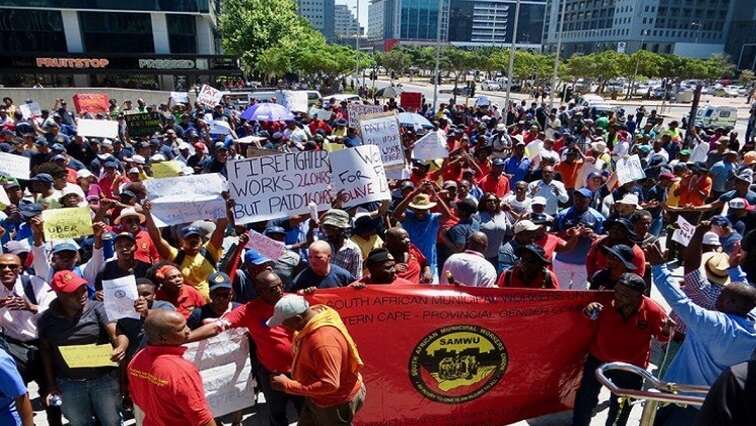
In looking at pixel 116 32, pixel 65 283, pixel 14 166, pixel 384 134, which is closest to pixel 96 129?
pixel 14 166

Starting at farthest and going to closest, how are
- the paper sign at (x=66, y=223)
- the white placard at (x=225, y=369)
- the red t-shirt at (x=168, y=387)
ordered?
1. the paper sign at (x=66, y=223)
2. the white placard at (x=225, y=369)
3. the red t-shirt at (x=168, y=387)

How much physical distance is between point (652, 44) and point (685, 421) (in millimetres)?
125197

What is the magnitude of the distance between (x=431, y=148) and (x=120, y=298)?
249 inches

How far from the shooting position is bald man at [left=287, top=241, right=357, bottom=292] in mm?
4297

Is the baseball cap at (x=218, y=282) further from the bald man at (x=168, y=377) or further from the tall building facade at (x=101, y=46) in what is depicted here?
the tall building facade at (x=101, y=46)

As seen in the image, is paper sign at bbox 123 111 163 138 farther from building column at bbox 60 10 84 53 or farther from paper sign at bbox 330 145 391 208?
building column at bbox 60 10 84 53

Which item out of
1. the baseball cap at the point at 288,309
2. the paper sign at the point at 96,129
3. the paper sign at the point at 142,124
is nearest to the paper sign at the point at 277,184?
the baseball cap at the point at 288,309

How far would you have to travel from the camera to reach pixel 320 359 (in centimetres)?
314

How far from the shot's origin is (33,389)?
16.8 feet

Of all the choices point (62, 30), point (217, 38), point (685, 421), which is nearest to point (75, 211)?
point (685, 421)

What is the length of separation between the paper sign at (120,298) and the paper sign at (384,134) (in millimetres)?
5053

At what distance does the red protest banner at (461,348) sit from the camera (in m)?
4.06

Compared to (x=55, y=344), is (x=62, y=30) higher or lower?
higher

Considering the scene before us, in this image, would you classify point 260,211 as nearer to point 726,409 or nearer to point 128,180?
point 128,180
